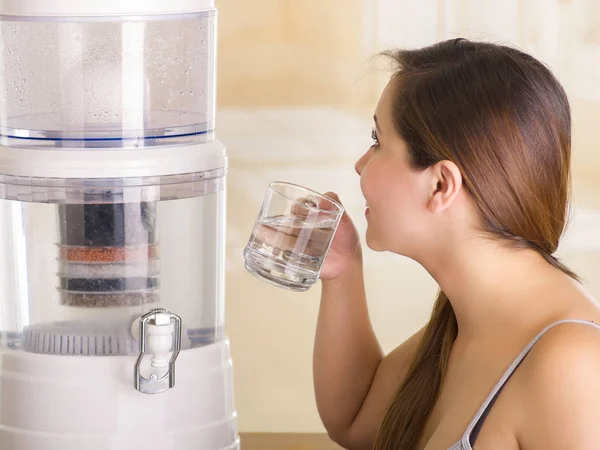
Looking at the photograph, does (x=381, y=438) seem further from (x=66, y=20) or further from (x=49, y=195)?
(x=66, y=20)

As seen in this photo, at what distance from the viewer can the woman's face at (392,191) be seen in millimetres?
1234

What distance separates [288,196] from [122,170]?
22cm

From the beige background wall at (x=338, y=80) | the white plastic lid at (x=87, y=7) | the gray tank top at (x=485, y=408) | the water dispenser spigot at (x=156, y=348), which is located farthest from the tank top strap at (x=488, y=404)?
the beige background wall at (x=338, y=80)

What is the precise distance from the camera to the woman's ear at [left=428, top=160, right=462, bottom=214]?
3.85 ft

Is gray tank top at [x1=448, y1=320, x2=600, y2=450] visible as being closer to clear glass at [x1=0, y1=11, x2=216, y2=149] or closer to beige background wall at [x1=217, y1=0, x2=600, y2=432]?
clear glass at [x1=0, y1=11, x2=216, y2=149]

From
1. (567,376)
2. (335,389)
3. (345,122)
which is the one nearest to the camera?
(567,376)

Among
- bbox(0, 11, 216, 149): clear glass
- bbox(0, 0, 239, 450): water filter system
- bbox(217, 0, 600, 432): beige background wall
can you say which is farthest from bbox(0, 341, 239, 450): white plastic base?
bbox(217, 0, 600, 432): beige background wall

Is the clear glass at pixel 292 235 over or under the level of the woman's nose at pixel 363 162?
under

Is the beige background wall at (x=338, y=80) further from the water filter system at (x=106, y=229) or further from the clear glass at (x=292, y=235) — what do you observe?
the clear glass at (x=292, y=235)

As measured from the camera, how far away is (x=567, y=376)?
109 centimetres

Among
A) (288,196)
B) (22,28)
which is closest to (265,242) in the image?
(288,196)

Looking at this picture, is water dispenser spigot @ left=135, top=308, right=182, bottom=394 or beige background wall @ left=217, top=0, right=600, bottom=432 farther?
beige background wall @ left=217, top=0, right=600, bottom=432

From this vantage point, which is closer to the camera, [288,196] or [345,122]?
[288,196]

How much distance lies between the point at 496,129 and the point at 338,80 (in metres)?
0.83
